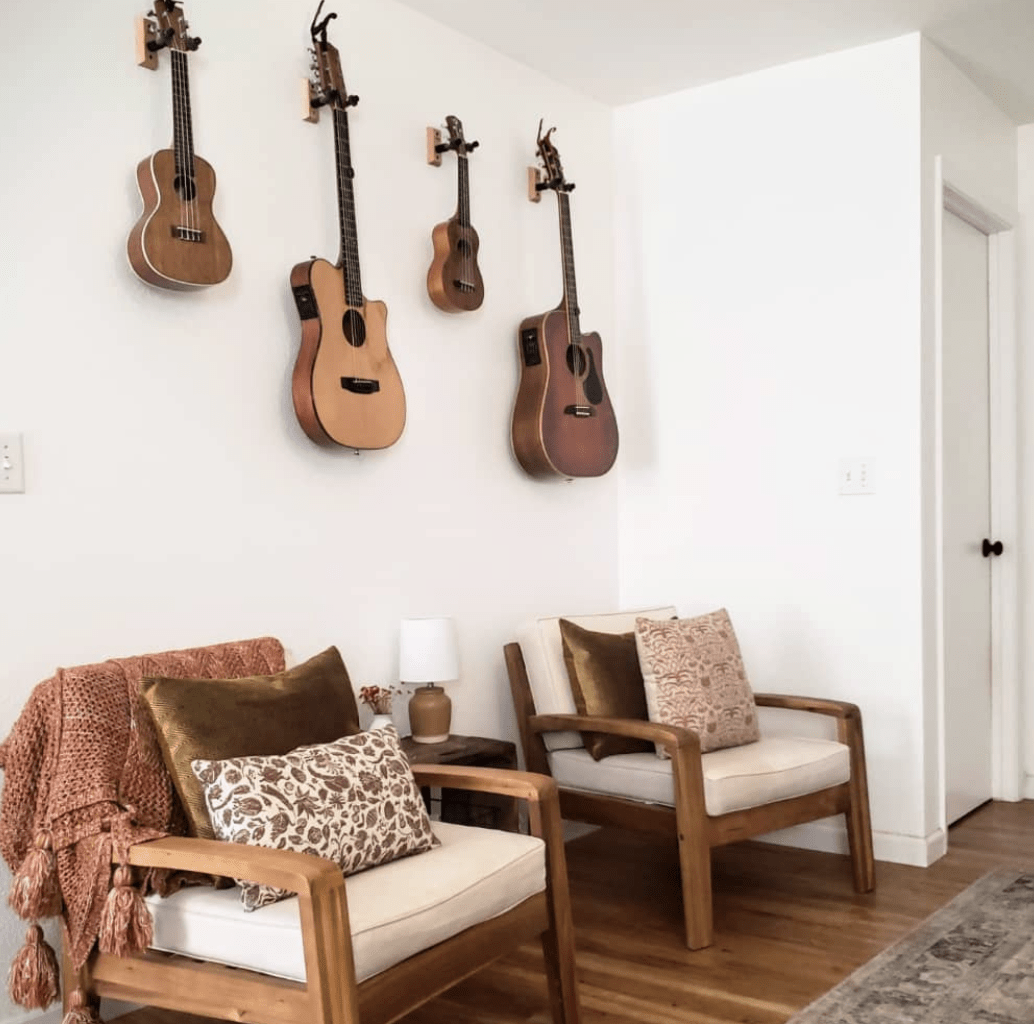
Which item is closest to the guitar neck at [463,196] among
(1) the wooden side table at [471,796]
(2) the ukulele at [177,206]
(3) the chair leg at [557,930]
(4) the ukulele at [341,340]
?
(4) the ukulele at [341,340]

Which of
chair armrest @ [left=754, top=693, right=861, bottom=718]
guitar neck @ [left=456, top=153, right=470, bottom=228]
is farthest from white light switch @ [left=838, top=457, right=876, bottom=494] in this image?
guitar neck @ [left=456, top=153, right=470, bottom=228]

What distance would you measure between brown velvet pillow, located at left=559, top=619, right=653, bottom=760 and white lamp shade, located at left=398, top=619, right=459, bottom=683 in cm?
37

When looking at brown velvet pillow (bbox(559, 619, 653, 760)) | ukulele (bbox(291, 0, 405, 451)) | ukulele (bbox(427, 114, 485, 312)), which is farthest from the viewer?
ukulele (bbox(427, 114, 485, 312))

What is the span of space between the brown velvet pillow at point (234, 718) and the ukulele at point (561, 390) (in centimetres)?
132

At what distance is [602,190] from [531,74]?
0.50 meters

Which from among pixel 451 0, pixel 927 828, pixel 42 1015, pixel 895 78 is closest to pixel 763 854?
pixel 927 828

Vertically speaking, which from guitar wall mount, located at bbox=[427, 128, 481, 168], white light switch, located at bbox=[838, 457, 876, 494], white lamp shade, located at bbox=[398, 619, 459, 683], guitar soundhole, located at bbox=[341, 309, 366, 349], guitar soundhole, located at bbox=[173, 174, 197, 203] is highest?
guitar wall mount, located at bbox=[427, 128, 481, 168]

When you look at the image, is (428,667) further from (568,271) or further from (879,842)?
(879,842)

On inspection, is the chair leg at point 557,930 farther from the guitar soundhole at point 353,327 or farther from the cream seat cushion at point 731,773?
the guitar soundhole at point 353,327

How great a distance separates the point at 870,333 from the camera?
3.58 m

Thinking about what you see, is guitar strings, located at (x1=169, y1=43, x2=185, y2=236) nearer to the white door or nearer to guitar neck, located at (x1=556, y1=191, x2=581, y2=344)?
guitar neck, located at (x1=556, y1=191, x2=581, y2=344)

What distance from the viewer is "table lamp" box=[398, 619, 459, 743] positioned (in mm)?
2953

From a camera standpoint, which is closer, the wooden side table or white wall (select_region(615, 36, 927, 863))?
the wooden side table

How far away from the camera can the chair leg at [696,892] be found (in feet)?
9.16
